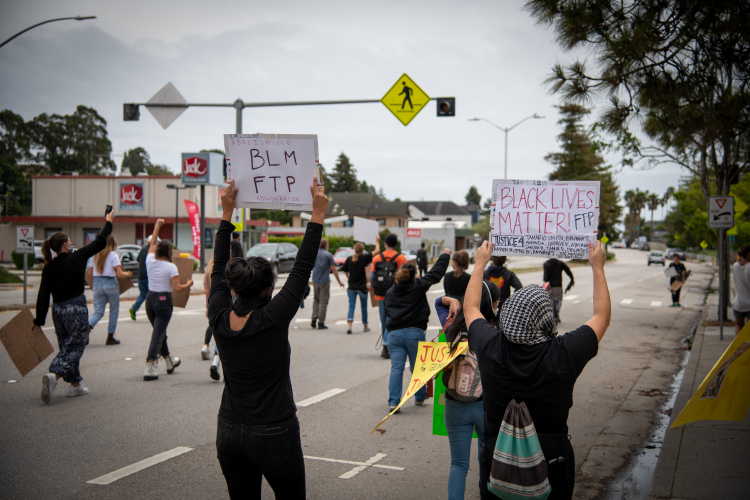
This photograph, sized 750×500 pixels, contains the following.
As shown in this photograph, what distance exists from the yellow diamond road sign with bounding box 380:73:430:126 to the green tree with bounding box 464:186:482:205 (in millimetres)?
179130

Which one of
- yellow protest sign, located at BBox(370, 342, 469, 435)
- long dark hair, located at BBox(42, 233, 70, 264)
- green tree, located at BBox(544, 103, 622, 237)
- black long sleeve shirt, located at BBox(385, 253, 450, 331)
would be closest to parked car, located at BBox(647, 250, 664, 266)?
green tree, located at BBox(544, 103, 622, 237)

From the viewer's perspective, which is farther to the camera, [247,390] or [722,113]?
[722,113]

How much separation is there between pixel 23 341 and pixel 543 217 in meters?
6.02

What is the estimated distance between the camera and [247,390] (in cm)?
272

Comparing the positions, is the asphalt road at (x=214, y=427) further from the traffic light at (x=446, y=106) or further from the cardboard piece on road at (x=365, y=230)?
the traffic light at (x=446, y=106)

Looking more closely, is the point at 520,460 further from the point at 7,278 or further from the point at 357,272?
the point at 7,278

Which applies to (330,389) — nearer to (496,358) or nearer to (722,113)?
(496,358)

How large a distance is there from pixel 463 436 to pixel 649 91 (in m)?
6.55

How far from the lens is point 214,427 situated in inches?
233

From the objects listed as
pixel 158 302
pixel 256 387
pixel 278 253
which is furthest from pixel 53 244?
pixel 278 253

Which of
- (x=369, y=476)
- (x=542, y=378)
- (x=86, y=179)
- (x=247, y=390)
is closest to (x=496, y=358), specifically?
(x=542, y=378)

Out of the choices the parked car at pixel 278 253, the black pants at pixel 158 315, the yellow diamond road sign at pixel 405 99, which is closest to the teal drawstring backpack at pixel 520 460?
the black pants at pixel 158 315

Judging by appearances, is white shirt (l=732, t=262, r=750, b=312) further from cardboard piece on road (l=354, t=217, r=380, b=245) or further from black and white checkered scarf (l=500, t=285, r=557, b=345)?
black and white checkered scarf (l=500, t=285, r=557, b=345)

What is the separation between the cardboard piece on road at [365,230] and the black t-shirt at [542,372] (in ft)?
29.0
